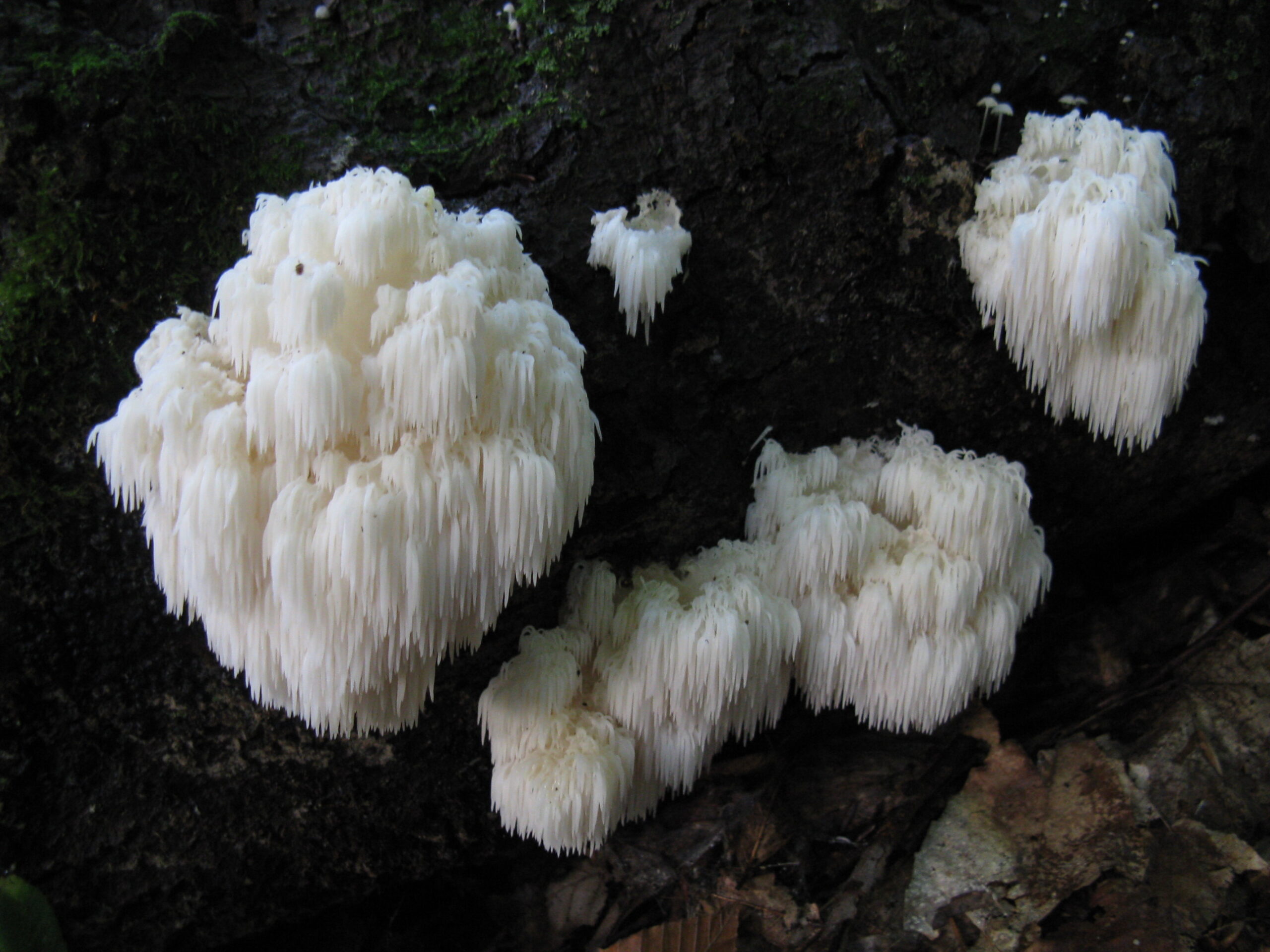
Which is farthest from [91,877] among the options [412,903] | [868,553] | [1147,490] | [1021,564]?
[1147,490]

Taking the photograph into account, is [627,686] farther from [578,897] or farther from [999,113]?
[999,113]

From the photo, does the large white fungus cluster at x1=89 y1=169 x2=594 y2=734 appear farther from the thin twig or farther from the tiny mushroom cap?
the thin twig

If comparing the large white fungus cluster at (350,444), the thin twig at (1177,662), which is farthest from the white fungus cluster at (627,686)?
the thin twig at (1177,662)

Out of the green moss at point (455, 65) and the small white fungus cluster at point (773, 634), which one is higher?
the green moss at point (455, 65)

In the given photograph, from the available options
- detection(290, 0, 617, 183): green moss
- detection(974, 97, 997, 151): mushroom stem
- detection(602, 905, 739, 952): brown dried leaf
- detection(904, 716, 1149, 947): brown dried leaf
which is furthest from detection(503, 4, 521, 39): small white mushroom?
detection(904, 716, 1149, 947): brown dried leaf

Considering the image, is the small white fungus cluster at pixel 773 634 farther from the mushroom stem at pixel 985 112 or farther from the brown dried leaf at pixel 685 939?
the mushroom stem at pixel 985 112

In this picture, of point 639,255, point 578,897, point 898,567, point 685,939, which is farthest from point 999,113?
point 578,897
